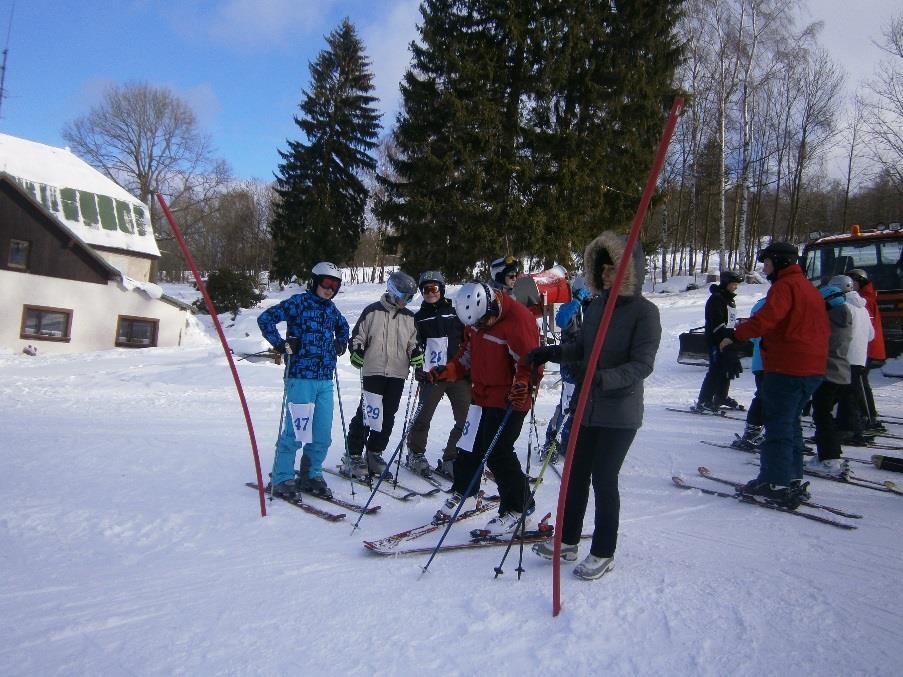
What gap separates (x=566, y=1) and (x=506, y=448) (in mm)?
22799

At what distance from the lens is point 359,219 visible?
37344 mm

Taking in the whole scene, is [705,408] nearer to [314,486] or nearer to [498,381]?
[498,381]

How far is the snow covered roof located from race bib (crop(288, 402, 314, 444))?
2627 centimetres

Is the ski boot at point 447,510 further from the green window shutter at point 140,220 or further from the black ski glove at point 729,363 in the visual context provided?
the green window shutter at point 140,220

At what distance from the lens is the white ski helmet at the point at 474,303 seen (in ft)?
14.0

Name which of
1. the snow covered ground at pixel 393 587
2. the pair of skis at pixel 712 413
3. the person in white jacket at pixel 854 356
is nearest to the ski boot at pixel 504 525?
the snow covered ground at pixel 393 587

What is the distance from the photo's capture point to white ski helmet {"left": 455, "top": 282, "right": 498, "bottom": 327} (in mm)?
4281

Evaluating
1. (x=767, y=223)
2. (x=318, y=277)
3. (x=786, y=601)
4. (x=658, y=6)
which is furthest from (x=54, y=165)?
(x=767, y=223)

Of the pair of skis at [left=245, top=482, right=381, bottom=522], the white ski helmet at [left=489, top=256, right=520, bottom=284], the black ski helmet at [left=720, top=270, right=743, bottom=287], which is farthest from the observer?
the black ski helmet at [left=720, top=270, right=743, bottom=287]

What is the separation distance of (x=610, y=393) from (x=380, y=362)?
2917mm

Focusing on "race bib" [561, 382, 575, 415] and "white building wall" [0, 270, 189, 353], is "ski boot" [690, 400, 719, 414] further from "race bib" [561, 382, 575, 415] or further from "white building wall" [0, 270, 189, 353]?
"white building wall" [0, 270, 189, 353]

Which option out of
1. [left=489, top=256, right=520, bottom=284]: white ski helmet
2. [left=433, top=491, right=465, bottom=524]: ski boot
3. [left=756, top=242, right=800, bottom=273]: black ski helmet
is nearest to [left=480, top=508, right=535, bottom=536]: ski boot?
Result: [left=433, top=491, right=465, bottom=524]: ski boot

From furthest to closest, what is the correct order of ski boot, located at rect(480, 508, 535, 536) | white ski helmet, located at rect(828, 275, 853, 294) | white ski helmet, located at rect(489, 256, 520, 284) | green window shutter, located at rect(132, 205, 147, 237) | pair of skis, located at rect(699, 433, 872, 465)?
green window shutter, located at rect(132, 205, 147, 237)
pair of skis, located at rect(699, 433, 872, 465)
white ski helmet, located at rect(828, 275, 853, 294)
white ski helmet, located at rect(489, 256, 520, 284)
ski boot, located at rect(480, 508, 535, 536)

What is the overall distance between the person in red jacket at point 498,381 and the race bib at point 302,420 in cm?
153
